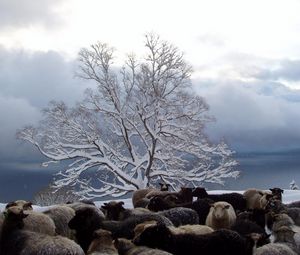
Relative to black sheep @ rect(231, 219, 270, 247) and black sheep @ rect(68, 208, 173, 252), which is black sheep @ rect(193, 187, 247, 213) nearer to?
black sheep @ rect(231, 219, 270, 247)

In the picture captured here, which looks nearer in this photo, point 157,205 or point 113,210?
point 113,210

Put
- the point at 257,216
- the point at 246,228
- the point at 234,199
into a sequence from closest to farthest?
the point at 246,228 → the point at 257,216 → the point at 234,199

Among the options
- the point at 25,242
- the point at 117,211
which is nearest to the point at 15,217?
the point at 25,242

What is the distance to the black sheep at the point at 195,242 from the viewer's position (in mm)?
8953

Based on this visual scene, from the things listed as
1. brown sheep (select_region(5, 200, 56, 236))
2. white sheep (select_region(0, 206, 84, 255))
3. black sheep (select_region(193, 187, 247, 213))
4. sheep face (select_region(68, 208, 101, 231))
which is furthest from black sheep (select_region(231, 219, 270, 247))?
black sheep (select_region(193, 187, 247, 213))

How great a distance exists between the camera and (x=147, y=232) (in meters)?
9.01

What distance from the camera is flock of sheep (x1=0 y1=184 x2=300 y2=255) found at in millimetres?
8820

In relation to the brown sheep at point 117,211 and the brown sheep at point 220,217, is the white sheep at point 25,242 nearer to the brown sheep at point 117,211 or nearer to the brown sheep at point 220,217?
the brown sheep at point 117,211

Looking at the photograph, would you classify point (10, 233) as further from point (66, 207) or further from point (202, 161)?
point (202, 161)

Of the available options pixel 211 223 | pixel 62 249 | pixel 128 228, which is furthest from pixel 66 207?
pixel 62 249

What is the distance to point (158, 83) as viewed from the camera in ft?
103

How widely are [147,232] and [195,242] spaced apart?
74cm

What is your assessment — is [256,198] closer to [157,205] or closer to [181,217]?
[157,205]

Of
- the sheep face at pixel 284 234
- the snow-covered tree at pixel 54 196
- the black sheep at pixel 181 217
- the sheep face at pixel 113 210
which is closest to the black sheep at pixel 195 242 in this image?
the sheep face at pixel 284 234
